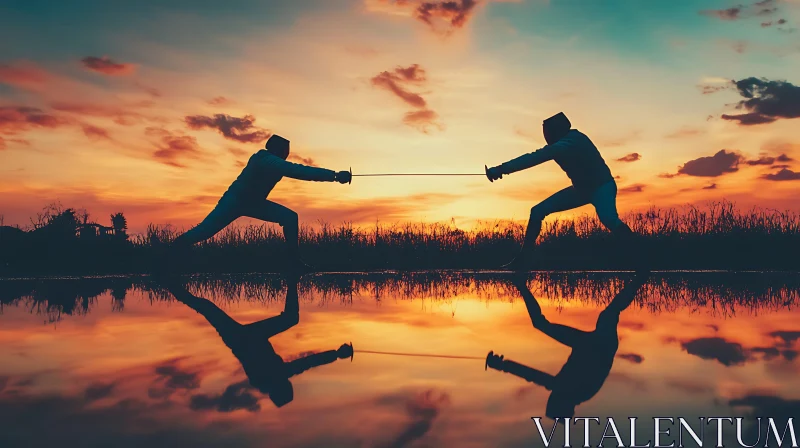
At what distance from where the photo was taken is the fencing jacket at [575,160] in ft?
31.9

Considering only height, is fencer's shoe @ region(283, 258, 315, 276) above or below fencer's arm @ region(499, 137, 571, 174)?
below

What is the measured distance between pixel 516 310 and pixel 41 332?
4209 millimetres

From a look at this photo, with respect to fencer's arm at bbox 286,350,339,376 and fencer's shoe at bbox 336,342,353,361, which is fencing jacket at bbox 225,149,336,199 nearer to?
fencer's shoe at bbox 336,342,353,361

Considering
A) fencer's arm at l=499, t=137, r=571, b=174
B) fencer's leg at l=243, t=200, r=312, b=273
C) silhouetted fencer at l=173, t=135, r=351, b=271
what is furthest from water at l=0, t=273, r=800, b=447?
fencer's leg at l=243, t=200, r=312, b=273

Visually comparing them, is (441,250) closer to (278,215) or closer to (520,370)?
(278,215)

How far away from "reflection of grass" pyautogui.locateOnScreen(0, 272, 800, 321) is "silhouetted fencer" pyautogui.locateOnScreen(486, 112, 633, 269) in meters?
1.01

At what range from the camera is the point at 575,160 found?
985 centimetres

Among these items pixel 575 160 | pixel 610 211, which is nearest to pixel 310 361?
pixel 575 160

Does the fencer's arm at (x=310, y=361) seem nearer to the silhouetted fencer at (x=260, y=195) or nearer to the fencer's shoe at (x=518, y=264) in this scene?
the silhouetted fencer at (x=260, y=195)

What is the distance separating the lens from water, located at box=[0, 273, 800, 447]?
265 cm

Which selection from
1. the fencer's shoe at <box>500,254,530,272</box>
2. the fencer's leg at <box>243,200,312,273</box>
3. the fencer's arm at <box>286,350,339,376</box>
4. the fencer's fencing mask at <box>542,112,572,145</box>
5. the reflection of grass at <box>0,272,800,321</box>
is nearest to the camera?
the fencer's arm at <box>286,350,339,376</box>

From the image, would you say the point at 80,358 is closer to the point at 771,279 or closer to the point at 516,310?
the point at 516,310

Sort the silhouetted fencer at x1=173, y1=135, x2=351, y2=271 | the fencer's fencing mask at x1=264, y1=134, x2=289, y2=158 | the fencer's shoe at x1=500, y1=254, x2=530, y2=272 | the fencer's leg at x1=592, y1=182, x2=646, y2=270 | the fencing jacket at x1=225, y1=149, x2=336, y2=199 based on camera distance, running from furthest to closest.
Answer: the fencer's shoe at x1=500, y1=254, x2=530, y2=272 → the fencer's fencing mask at x1=264, y1=134, x2=289, y2=158 → the silhouetted fencer at x1=173, y1=135, x2=351, y2=271 → the fencing jacket at x1=225, y1=149, x2=336, y2=199 → the fencer's leg at x1=592, y1=182, x2=646, y2=270

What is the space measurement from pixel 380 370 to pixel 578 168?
6958 millimetres
